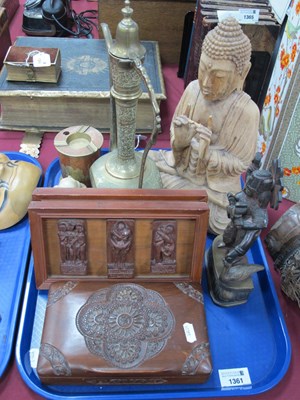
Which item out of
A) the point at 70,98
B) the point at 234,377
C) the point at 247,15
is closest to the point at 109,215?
the point at 234,377

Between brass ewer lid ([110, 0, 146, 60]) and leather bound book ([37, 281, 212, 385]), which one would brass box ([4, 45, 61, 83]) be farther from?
leather bound book ([37, 281, 212, 385])

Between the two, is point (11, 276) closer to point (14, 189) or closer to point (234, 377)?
point (14, 189)

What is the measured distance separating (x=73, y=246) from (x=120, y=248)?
0.11 meters

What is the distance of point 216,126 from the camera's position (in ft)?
3.84

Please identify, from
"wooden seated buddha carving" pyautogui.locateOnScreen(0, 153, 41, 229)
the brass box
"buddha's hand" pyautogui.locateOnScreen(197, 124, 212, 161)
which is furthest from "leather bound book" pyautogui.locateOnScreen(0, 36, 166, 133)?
"buddha's hand" pyautogui.locateOnScreen(197, 124, 212, 161)

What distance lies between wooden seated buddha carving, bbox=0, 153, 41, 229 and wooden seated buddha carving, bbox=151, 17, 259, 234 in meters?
0.41

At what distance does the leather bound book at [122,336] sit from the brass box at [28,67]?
83 centimetres

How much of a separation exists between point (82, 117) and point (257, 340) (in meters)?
1.00

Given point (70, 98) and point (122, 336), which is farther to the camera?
point (70, 98)

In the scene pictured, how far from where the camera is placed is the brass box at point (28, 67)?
1.49m

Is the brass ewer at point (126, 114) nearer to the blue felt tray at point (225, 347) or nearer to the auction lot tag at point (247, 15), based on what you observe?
the blue felt tray at point (225, 347)

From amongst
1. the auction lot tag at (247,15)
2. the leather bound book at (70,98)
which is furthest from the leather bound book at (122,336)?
the auction lot tag at (247,15)

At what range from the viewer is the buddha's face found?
1.03 metres

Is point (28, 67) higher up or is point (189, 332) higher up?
point (28, 67)
